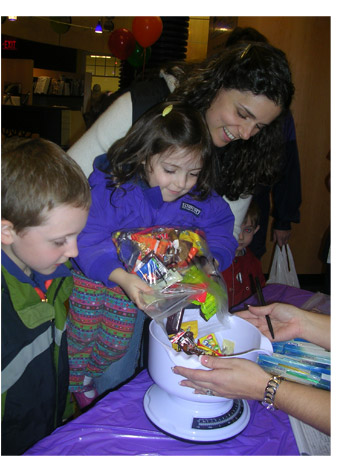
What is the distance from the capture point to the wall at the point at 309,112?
3396 mm

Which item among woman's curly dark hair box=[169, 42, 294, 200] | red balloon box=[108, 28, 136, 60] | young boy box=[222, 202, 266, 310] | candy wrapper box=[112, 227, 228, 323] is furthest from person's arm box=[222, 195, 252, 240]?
red balloon box=[108, 28, 136, 60]

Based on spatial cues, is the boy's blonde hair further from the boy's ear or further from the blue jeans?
the blue jeans

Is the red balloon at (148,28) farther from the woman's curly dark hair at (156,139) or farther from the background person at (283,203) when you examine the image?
the woman's curly dark hair at (156,139)

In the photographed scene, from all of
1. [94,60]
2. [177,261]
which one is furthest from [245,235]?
[94,60]

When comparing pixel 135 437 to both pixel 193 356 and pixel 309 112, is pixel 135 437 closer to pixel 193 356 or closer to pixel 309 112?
pixel 193 356

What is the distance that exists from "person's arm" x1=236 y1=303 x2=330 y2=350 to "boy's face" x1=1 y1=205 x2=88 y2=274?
1.91 ft

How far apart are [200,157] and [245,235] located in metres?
1.09

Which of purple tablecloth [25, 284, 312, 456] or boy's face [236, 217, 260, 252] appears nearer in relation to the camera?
purple tablecloth [25, 284, 312, 456]

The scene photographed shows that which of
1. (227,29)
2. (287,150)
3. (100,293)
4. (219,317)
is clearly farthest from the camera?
(227,29)

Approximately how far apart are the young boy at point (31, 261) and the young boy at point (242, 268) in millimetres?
1299

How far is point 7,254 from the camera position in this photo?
964 millimetres

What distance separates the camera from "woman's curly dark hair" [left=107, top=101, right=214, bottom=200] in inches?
48.6

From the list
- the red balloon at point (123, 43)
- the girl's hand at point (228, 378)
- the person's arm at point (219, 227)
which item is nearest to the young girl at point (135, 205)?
the person's arm at point (219, 227)
